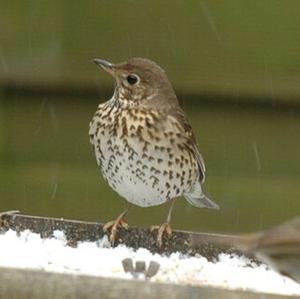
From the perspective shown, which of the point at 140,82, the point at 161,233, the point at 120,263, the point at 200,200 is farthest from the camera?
the point at 200,200

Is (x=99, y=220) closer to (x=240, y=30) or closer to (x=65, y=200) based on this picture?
(x=65, y=200)

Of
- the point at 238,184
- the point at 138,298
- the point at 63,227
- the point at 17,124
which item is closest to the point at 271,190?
the point at 238,184

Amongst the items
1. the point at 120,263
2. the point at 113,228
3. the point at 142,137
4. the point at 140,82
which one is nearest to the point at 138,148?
the point at 142,137

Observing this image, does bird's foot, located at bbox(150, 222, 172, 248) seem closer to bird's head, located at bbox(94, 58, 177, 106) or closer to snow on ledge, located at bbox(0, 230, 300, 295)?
snow on ledge, located at bbox(0, 230, 300, 295)

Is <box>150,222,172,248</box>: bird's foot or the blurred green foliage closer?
<box>150,222,172,248</box>: bird's foot

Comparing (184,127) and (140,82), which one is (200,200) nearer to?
(184,127)

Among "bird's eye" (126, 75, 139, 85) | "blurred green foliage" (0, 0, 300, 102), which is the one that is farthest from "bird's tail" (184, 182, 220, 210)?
"bird's eye" (126, 75, 139, 85)
